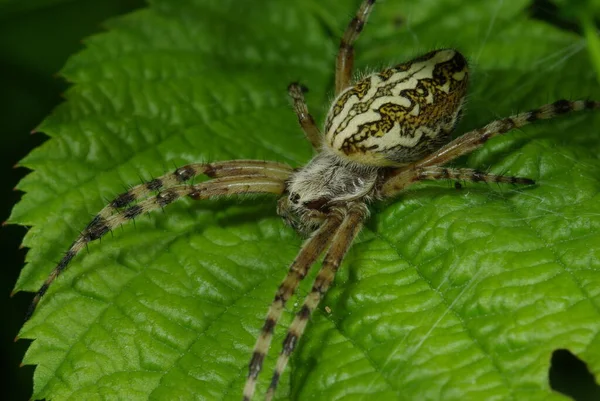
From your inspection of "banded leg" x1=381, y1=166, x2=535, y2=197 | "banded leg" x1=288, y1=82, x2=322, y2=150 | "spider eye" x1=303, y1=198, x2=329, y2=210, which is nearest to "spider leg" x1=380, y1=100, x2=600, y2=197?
"banded leg" x1=381, y1=166, x2=535, y2=197

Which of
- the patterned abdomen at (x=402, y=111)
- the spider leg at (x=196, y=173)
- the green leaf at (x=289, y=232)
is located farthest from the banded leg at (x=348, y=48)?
the spider leg at (x=196, y=173)

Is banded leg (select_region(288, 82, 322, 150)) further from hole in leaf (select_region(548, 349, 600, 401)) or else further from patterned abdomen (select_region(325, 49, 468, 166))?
hole in leaf (select_region(548, 349, 600, 401))

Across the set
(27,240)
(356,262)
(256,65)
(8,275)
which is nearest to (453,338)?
(356,262)

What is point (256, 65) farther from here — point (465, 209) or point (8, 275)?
point (8, 275)

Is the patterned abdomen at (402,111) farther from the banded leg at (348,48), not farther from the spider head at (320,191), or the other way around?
the banded leg at (348,48)

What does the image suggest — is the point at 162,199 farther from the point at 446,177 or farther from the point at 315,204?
the point at 446,177

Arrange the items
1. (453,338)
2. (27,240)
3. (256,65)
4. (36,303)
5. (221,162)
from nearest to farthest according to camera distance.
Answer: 1. (453,338)
2. (36,303)
3. (27,240)
4. (221,162)
5. (256,65)
